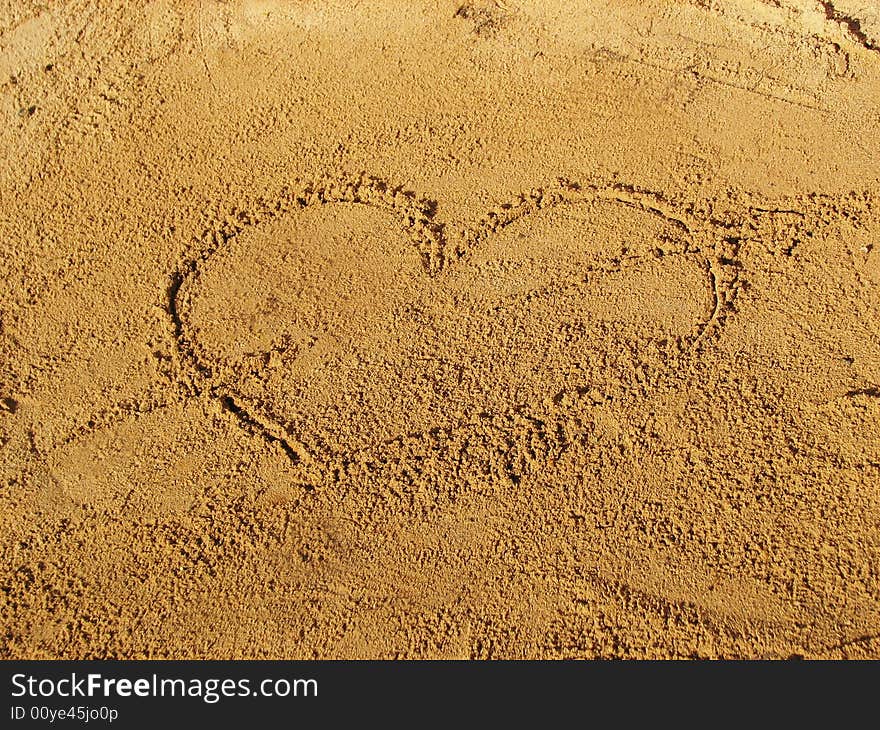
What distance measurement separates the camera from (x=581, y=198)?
3709mm

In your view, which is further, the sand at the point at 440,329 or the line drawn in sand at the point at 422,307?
the line drawn in sand at the point at 422,307

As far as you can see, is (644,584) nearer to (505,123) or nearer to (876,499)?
(876,499)

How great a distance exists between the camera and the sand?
2.91 metres

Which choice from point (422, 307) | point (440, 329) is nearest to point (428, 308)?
point (422, 307)

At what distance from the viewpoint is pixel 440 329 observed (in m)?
3.38

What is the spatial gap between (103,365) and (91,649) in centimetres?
132

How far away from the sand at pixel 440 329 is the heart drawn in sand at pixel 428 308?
2cm

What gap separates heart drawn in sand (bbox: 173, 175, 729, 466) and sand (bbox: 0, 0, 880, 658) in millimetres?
18

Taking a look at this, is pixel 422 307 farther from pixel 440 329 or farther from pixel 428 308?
pixel 440 329

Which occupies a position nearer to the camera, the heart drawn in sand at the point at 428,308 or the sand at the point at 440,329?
the sand at the point at 440,329

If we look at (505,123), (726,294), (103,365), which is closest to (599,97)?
(505,123)

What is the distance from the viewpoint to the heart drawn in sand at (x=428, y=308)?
3.26 metres

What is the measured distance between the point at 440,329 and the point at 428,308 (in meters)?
0.14

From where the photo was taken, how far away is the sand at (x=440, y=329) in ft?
9.55
